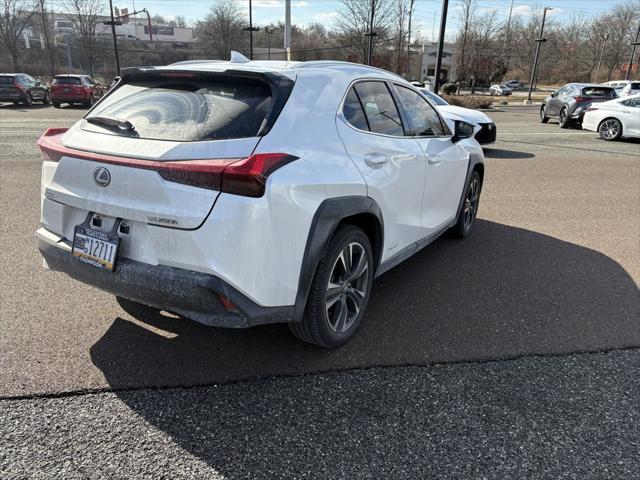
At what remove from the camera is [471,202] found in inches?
Result: 221

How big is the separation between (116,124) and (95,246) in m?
0.74

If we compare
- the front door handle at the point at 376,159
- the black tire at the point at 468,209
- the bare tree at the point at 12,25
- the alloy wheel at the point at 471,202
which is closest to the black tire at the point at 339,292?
the front door handle at the point at 376,159

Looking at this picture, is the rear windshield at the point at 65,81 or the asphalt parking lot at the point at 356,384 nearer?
the asphalt parking lot at the point at 356,384

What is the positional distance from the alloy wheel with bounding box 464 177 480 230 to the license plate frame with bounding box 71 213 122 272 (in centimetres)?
380

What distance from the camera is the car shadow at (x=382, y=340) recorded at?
255cm

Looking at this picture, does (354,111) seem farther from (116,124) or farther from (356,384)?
(356,384)

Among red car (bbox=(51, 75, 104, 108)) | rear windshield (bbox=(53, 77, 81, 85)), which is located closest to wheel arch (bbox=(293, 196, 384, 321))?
red car (bbox=(51, 75, 104, 108))

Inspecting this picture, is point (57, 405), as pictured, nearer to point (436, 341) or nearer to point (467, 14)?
point (436, 341)

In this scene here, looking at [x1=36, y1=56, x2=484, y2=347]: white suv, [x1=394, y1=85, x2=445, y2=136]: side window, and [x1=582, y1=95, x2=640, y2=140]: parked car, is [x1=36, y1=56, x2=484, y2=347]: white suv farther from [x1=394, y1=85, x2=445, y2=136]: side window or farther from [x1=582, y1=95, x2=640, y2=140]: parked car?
[x1=582, y1=95, x2=640, y2=140]: parked car

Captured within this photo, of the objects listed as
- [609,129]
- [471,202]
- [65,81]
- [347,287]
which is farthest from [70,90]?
[347,287]

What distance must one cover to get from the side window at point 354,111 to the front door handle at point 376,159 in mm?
189

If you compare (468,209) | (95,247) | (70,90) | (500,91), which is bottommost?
(500,91)

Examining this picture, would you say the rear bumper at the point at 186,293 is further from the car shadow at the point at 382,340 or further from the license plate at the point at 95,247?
the car shadow at the point at 382,340

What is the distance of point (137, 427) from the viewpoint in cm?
250
